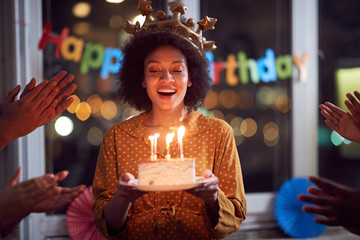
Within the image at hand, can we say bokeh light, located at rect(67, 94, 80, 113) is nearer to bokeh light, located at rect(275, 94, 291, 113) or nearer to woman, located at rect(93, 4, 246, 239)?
woman, located at rect(93, 4, 246, 239)

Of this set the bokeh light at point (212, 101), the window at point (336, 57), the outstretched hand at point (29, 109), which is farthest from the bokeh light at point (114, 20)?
the window at point (336, 57)

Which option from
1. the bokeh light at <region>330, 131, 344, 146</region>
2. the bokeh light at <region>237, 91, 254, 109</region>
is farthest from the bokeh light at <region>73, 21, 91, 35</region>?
the bokeh light at <region>330, 131, 344, 146</region>

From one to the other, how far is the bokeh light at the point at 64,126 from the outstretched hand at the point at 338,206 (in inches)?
76.5

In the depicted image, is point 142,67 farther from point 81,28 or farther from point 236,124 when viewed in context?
point 236,124

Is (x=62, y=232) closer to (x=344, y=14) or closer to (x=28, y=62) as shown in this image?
(x=28, y=62)

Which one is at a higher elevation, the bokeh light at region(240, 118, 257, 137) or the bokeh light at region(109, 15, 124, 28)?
the bokeh light at region(109, 15, 124, 28)

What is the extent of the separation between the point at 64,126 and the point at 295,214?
179 centimetres

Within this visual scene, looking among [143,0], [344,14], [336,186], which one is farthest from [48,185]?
[344,14]

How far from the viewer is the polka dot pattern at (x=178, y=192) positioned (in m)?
1.66

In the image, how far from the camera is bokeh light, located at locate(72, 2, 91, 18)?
287cm

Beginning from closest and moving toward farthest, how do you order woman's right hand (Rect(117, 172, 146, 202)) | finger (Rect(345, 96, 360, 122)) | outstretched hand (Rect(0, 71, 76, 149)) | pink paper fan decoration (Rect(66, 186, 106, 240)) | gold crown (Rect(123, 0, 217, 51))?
woman's right hand (Rect(117, 172, 146, 202)) < outstretched hand (Rect(0, 71, 76, 149)) < finger (Rect(345, 96, 360, 122)) < gold crown (Rect(123, 0, 217, 51)) < pink paper fan decoration (Rect(66, 186, 106, 240))

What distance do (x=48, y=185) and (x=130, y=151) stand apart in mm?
416

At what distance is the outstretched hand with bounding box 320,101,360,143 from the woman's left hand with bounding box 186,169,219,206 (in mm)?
678

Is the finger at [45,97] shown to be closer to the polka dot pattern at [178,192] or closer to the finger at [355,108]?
the polka dot pattern at [178,192]
